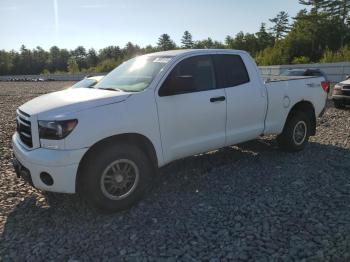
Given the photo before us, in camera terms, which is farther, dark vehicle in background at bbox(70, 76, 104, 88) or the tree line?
the tree line

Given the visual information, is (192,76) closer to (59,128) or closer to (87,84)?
(59,128)

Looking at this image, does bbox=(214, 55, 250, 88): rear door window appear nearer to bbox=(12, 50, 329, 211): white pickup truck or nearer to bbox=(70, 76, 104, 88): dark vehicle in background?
bbox=(12, 50, 329, 211): white pickup truck

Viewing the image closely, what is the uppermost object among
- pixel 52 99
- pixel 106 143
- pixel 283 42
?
pixel 283 42

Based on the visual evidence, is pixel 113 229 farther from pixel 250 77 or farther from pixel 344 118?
pixel 344 118

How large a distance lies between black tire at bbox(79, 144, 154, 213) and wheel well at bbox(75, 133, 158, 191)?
31 millimetres

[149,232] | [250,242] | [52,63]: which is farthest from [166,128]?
[52,63]

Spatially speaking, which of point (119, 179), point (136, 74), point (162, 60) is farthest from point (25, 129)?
point (162, 60)

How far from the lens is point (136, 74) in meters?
5.19

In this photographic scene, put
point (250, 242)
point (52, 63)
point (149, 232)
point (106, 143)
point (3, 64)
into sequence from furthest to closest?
point (52, 63) → point (3, 64) → point (106, 143) → point (149, 232) → point (250, 242)

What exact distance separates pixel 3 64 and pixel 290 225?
4718 inches

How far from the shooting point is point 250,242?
376 cm

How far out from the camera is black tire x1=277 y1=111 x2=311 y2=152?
22.1 ft

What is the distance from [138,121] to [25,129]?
135cm

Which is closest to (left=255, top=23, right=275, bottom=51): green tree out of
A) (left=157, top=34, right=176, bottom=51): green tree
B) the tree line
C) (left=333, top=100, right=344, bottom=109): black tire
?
the tree line
